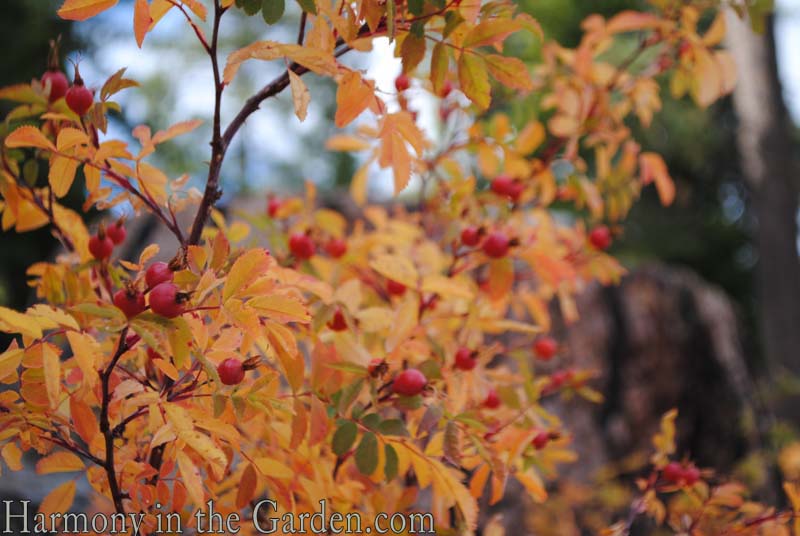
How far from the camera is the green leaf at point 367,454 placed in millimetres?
704

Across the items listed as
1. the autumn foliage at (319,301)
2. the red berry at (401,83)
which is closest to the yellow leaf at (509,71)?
the autumn foliage at (319,301)

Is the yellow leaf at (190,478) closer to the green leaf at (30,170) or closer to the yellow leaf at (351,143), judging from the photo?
the green leaf at (30,170)

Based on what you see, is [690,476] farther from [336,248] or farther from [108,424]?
[108,424]

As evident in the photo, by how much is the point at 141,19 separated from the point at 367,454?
1.44 feet

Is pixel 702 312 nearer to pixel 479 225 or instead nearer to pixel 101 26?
pixel 479 225

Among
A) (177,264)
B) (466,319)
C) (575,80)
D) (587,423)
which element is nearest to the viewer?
(177,264)

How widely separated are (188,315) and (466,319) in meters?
0.44

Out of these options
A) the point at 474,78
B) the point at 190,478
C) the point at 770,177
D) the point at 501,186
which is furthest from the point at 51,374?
the point at 770,177

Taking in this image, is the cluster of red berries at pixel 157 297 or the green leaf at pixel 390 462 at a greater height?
the cluster of red berries at pixel 157 297

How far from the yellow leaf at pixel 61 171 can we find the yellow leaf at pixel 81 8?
15cm

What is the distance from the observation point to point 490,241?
0.94 metres

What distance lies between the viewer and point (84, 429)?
649mm

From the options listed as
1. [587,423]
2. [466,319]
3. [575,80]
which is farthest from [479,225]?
[587,423]

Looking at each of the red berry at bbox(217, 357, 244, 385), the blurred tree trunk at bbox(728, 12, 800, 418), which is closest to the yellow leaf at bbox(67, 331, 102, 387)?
the red berry at bbox(217, 357, 244, 385)
